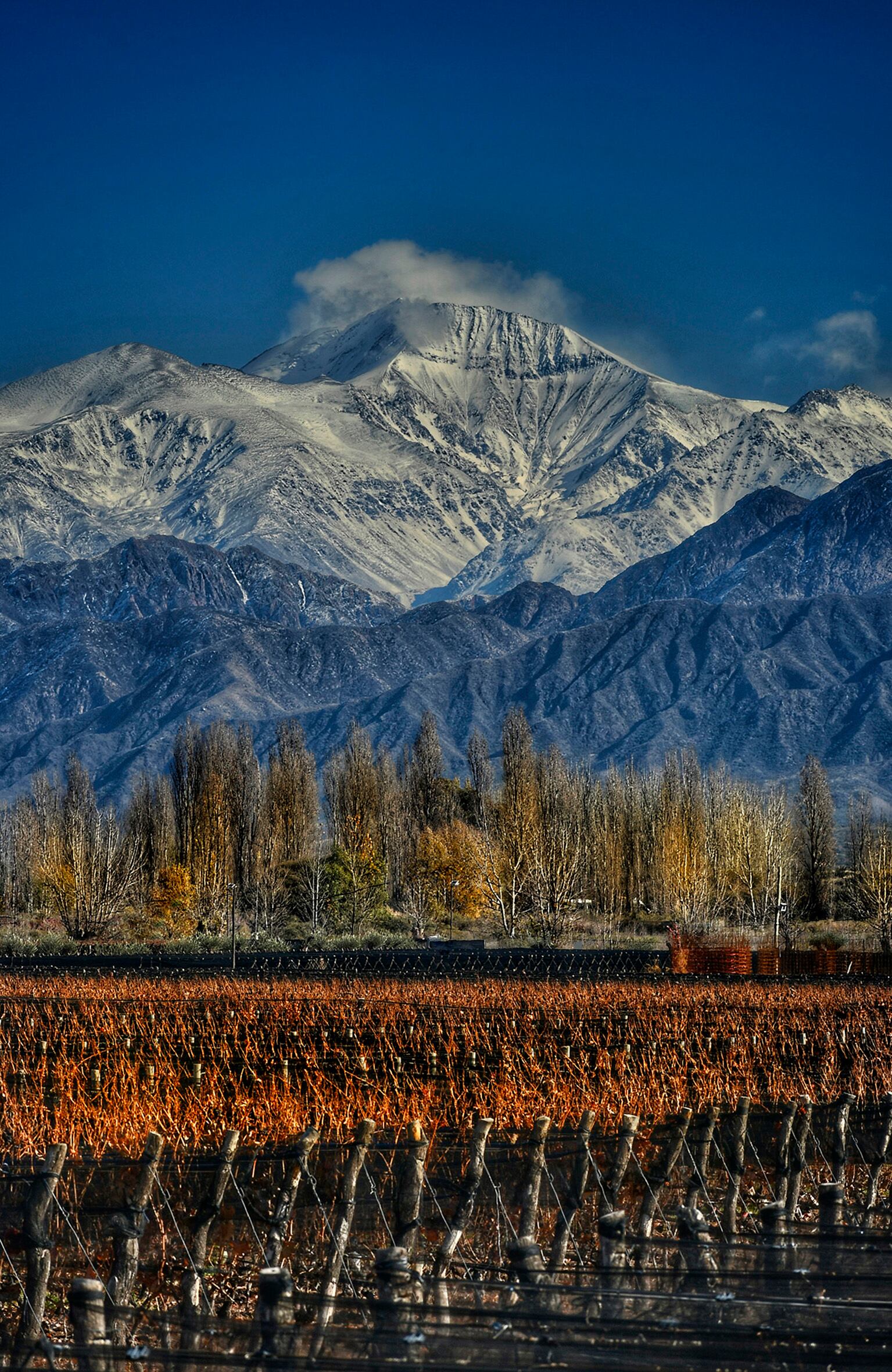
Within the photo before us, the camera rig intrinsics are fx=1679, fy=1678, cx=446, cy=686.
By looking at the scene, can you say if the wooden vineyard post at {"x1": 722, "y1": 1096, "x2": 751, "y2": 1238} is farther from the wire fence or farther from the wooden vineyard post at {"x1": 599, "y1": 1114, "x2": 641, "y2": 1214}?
the wooden vineyard post at {"x1": 599, "y1": 1114, "x2": 641, "y2": 1214}

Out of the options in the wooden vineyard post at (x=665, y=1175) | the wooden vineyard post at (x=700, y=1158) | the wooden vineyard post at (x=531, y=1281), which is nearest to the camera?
the wooden vineyard post at (x=531, y=1281)

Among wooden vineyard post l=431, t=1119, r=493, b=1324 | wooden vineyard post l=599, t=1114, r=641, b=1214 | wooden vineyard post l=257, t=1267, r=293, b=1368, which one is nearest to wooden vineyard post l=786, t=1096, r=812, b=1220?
wooden vineyard post l=599, t=1114, r=641, b=1214

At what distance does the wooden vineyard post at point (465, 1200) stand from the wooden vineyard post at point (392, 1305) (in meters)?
0.43

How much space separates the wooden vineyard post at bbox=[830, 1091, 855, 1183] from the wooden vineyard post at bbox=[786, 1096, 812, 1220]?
2.05 ft

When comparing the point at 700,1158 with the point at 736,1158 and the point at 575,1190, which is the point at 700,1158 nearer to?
the point at 736,1158

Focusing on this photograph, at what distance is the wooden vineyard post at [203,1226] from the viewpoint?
10579mm

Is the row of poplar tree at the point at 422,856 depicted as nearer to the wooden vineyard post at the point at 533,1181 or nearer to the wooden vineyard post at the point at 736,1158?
the wooden vineyard post at the point at 736,1158

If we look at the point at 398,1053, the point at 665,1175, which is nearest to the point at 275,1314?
the point at 665,1175

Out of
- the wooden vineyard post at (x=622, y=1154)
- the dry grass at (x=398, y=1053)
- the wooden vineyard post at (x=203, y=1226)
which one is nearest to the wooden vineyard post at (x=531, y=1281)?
the wooden vineyard post at (x=622, y=1154)

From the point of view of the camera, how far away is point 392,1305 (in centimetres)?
950

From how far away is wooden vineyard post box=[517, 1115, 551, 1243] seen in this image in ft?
37.7

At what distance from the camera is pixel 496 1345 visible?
9086 mm

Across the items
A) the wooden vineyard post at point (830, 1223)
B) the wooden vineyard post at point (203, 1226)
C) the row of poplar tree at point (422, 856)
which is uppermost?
the row of poplar tree at point (422, 856)

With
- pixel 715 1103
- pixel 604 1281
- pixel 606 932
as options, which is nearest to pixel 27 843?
pixel 606 932
